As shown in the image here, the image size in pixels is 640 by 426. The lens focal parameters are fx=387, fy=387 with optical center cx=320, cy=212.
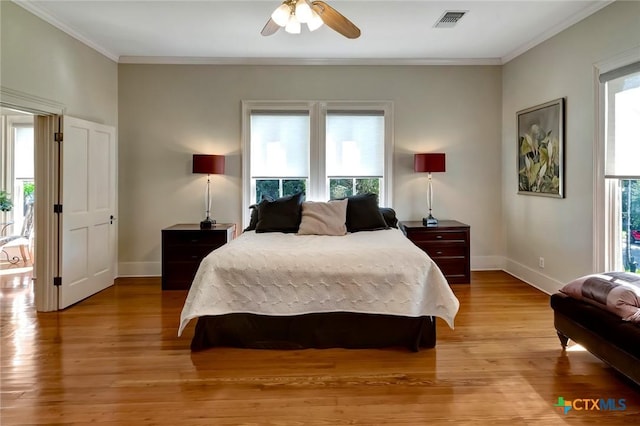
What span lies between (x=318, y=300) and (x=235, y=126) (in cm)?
323

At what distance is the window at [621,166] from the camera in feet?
10.8

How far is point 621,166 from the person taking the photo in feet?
11.2

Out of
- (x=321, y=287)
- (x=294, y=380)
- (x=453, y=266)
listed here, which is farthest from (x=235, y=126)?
(x=294, y=380)

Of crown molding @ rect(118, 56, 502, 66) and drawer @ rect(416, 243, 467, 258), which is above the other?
crown molding @ rect(118, 56, 502, 66)

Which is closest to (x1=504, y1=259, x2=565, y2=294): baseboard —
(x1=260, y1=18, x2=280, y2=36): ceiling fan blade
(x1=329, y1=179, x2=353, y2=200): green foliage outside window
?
(x1=329, y1=179, x2=353, y2=200): green foliage outside window

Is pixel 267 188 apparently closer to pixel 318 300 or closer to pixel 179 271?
pixel 179 271

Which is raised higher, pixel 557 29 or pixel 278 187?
pixel 557 29

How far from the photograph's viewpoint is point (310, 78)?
5.35 m

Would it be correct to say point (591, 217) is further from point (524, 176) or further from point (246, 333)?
point (246, 333)

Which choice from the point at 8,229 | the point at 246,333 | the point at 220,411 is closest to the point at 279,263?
the point at 246,333

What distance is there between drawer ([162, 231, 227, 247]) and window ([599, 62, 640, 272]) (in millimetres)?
4066

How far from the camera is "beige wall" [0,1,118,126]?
134 inches

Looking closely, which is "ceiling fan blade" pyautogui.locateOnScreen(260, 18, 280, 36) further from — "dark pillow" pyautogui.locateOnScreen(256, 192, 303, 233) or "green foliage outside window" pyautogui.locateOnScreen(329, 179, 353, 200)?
"green foliage outside window" pyautogui.locateOnScreen(329, 179, 353, 200)

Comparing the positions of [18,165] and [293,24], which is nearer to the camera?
→ [293,24]
